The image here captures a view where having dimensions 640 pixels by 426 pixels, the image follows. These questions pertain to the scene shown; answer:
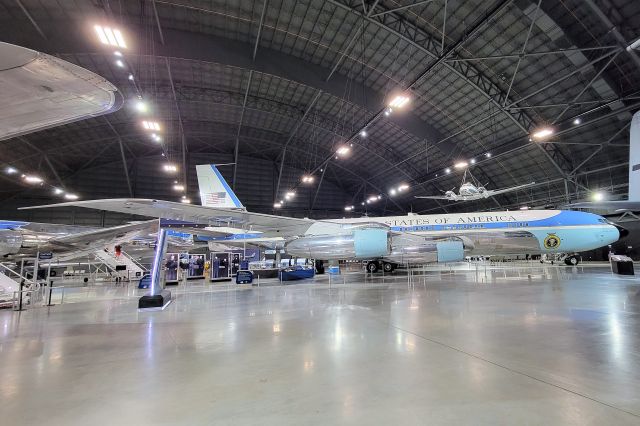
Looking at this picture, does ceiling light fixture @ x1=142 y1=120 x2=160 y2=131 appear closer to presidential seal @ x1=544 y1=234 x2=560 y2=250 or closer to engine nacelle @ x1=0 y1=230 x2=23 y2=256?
engine nacelle @ x1=0 y1=230 x2=23 y2=256

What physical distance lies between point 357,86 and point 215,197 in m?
13.7

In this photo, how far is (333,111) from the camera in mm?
26281

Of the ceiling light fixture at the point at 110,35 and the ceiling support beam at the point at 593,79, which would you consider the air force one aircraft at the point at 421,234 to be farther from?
the ceiling support beam at the point at 593,79

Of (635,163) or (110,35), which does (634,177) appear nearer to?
(635,163)

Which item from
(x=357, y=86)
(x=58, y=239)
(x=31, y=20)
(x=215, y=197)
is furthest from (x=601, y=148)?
(x=31, y=20)

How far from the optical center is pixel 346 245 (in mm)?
13141

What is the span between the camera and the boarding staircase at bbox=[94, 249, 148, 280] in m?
18.5

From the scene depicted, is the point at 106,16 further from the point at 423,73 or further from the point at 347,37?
the point at 423,73

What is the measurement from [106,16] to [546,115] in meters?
29.3

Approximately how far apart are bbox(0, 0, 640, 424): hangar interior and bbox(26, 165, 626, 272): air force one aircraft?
1.76 meters

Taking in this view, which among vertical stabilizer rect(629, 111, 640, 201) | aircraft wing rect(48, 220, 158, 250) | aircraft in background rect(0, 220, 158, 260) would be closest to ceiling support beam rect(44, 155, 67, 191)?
aircraft in background rect(0, 220, 158, 260)

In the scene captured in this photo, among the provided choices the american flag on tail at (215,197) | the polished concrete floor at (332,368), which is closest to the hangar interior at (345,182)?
the polished concrete floor at (332,368)

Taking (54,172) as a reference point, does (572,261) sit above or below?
below

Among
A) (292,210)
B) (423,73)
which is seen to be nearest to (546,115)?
(423,73)
